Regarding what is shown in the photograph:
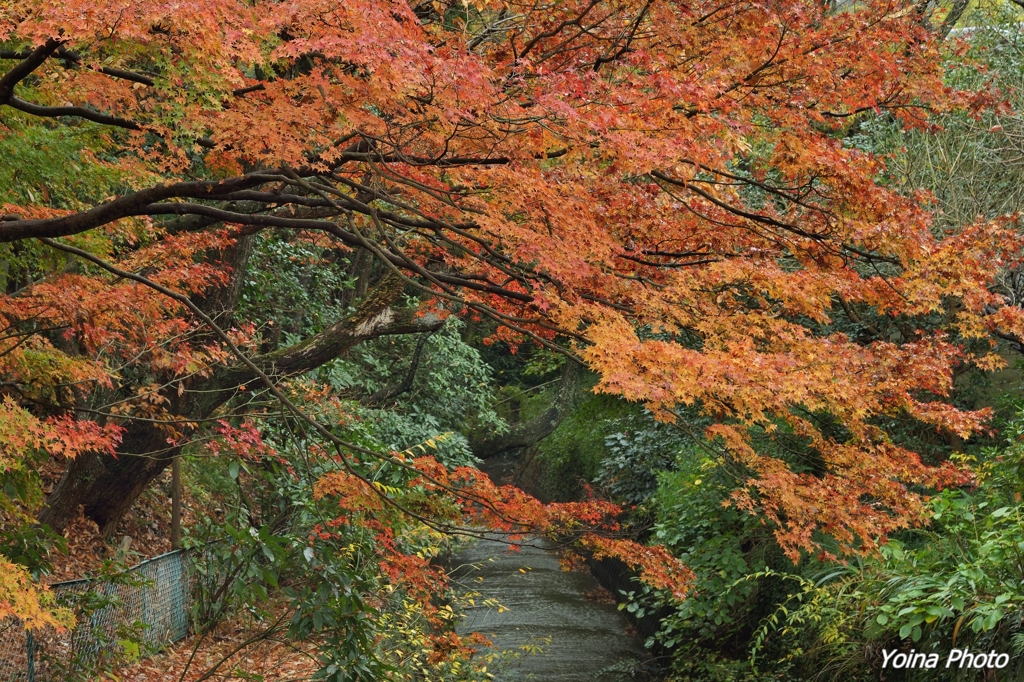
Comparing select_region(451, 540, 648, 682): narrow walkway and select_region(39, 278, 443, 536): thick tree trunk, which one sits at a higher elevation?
select_region(39, 278, 443, 536): thick tree trunk

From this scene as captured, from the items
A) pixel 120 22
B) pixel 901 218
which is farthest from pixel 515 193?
pixel 901 218

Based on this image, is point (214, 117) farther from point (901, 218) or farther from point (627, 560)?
point (901, 218)

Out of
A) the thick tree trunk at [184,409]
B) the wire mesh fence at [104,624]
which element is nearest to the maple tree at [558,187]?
the thick tree trunk at [184,409]

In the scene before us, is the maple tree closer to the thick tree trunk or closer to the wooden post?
the thick tree trunk

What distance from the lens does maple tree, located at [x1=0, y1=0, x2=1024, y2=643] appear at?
426cm

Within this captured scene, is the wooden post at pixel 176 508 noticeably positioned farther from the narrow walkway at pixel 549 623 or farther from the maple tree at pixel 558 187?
the narrow walkway at pixel 549 623

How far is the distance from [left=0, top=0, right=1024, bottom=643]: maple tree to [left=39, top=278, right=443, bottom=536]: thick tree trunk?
739 mm

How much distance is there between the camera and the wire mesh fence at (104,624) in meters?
5.76

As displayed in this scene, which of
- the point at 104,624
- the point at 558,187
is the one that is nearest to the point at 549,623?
the point at 104,624

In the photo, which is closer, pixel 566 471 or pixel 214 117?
pixel 214 117

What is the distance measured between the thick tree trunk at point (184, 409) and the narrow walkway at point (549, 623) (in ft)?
8.04

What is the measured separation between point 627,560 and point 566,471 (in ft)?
36.6

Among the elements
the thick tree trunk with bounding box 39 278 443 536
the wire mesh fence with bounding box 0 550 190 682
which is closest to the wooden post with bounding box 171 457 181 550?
the wire mesh fence with bounding box 0 550 190 682

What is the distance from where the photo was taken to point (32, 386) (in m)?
6.11
